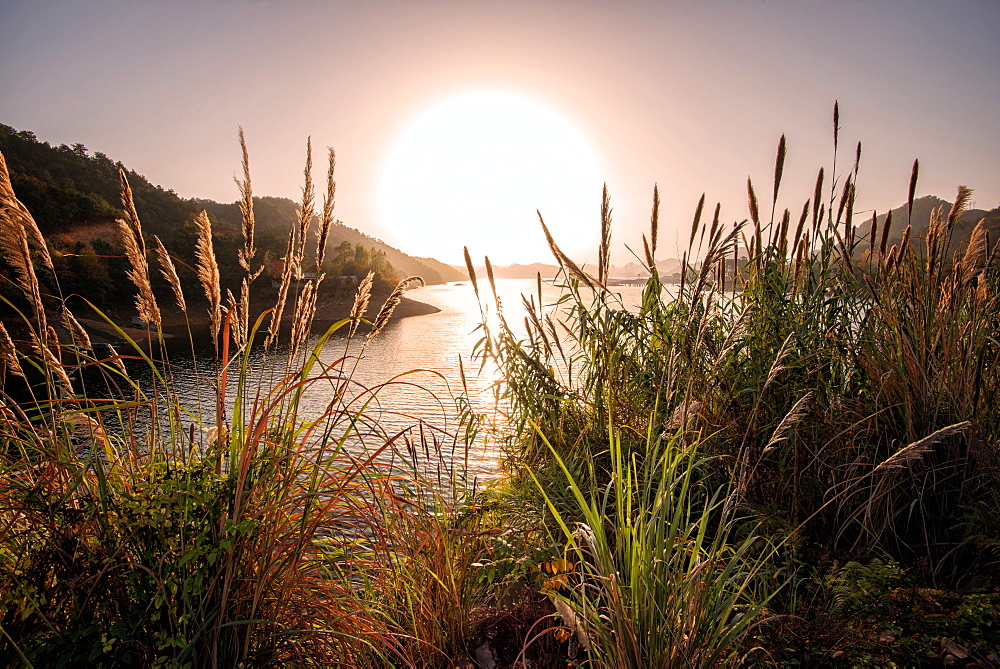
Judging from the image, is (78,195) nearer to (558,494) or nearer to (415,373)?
(415,373)

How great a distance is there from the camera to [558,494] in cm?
269

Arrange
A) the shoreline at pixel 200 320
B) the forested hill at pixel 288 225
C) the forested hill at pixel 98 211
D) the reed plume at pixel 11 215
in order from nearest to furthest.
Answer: the reed plume at pixel 11 215 → the shoreline at pixel 200 320 → the forested hill at pixel 98 211 → the forested hill at pixel 288 225

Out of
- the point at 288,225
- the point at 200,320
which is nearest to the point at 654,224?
the point at 200,320

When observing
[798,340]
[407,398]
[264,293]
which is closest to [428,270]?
[264,293]

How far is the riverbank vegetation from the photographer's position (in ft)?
4.65

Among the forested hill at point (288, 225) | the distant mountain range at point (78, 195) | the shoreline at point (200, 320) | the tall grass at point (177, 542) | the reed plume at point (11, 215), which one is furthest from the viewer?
the forested hill at point (288, 225)

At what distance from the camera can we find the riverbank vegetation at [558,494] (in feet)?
4.65

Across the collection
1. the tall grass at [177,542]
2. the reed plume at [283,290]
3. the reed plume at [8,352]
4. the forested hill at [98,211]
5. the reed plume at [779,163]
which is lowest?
the tall grass at [177,542]

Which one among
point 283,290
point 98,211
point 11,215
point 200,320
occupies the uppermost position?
point 98,211

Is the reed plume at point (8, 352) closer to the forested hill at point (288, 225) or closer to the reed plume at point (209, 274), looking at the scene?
the reed plume at point (209, 274)

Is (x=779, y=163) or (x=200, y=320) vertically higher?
(x=779, y=163)

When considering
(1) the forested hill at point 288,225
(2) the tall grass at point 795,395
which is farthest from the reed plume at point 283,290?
(1) the forested hill at point 288,225

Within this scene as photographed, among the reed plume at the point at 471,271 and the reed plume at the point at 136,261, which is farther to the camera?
the reed plume at the point at 471,271

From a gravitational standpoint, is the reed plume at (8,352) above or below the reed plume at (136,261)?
below
